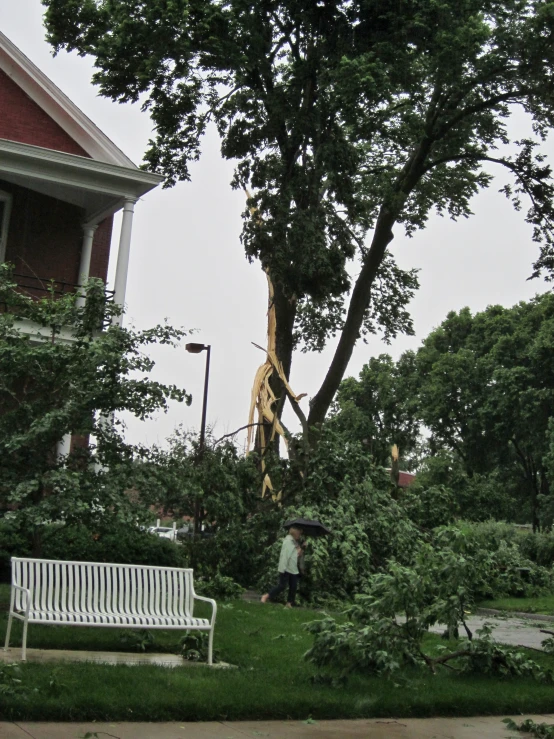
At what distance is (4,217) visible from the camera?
20.3 metres

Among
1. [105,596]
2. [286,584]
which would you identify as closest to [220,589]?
[286,584]

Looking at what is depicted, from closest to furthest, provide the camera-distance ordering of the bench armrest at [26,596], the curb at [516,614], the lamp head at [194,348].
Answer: the bench armrest at [26,596] < the curb at [516,614] < the lamp head at [194,348]

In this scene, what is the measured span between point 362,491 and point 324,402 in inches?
185

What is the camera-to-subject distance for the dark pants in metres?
15.7

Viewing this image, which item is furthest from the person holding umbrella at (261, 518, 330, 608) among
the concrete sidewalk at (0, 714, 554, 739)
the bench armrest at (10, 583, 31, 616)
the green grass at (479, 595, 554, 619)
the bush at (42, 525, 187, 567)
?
the concrete sidewalk at (0, 714, 554, 739)

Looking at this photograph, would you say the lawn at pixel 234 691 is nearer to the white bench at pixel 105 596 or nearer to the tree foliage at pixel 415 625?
the tree foliage at pixel 415 625

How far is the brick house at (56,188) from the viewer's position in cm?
1962

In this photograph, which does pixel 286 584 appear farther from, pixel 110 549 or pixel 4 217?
pixel 4 217

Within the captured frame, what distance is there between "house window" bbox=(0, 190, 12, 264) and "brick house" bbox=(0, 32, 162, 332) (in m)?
0.02

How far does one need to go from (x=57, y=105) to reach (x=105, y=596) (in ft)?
43.8

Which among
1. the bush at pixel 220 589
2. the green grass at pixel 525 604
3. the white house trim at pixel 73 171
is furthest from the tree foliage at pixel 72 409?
the green grass at pixel 525 604

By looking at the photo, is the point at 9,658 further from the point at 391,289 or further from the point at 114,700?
the point at 391,289

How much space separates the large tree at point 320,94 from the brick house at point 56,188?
111 cm

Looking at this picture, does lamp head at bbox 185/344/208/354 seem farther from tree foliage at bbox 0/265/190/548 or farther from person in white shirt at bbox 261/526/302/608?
tree foliage at bbox 0/265/190/548
